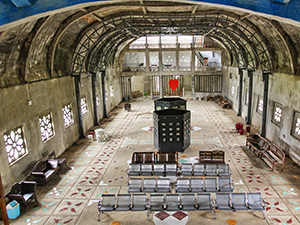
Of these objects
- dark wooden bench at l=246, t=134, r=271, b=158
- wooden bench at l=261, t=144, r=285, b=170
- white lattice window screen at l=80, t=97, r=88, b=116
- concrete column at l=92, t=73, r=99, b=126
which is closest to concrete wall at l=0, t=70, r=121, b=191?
white lattice window screen at l=80, t=97, r=88, b=116

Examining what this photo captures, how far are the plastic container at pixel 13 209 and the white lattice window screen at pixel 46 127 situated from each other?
4491 mm

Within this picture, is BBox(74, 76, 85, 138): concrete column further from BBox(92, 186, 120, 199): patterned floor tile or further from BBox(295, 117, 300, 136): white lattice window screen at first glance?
BBox(295, 117, 300, 136): white lattice window screen

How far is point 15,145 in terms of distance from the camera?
10492 mm

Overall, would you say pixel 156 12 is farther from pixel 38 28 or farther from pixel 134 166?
pixel 134 166

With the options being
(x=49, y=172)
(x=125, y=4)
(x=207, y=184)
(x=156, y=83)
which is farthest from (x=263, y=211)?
(x=156, y=83)

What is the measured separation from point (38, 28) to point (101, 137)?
320 inches

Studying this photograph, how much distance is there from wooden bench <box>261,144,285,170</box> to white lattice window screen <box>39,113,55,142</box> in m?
11.5

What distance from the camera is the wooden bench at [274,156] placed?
38.1 feet

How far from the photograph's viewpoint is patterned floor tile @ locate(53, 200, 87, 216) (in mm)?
8942

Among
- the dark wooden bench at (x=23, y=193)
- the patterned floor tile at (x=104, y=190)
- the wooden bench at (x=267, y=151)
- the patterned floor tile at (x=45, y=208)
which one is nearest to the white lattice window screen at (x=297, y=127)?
the wooden bench at (x=267, y=151)

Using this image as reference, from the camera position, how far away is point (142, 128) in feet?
64.1

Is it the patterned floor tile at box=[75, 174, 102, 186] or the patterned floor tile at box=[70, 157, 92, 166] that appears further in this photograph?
the patterned floor tile at box=[70, 157, 92, 166]

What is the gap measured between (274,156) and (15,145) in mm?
12209

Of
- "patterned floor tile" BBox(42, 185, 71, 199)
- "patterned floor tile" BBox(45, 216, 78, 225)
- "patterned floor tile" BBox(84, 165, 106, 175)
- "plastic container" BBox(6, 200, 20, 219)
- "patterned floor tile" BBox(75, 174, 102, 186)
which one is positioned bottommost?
"patterned floor tile" BBox(45, 216, 78, 225)
